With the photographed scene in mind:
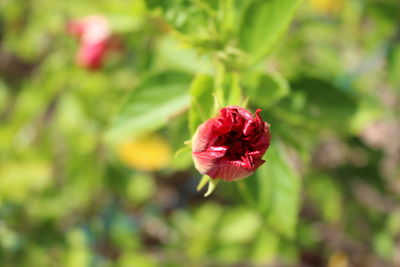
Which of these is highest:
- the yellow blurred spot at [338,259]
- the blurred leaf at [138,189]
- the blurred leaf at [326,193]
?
the blurred leaf at [326,193]

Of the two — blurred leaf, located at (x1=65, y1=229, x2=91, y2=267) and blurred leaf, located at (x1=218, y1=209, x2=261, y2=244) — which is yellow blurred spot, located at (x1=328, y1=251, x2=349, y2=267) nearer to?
blurred leaf, located at (x1=218, y1=209, x2=261, y2=244)

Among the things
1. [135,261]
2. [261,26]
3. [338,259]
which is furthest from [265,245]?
[261,26]

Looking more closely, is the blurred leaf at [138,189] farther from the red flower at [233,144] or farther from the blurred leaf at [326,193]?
the red flower at [233,144]

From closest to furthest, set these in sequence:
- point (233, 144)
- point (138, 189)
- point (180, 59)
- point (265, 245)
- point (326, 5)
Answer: point (233, 144) < point (180, 59) < point (265, 245) < point (138, 189) < point (326, 5)

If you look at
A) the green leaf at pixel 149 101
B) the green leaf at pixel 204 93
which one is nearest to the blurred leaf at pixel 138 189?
the green leaf at pixel 149 101

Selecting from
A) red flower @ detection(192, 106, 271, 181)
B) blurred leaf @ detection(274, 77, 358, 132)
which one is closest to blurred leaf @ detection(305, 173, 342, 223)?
blurred leaf @ detection(274, 77, 358, 132)

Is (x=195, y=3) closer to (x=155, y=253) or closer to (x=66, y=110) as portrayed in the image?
(x=66, y=110)

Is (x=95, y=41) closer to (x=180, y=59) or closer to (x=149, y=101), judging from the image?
(x=180, y=59)
